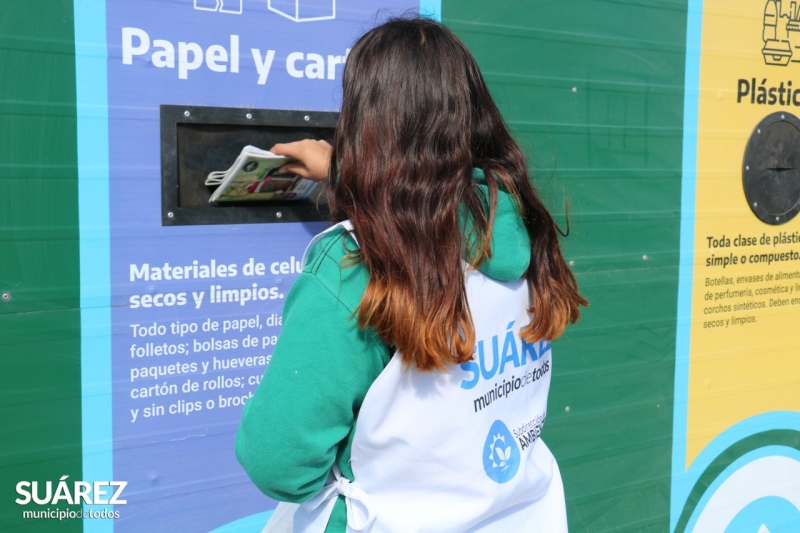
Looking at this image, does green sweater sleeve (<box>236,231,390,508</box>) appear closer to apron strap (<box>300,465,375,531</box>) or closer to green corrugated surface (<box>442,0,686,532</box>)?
apron strap (<box>300,465,375,531</box>)

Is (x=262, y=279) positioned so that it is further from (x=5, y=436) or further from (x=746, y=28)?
(x=746, y=28)

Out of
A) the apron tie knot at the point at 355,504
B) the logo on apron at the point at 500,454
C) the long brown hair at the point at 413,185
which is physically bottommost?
the apron tie knot at the point at 355,504

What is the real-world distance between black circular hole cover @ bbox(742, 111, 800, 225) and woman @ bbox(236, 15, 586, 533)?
1.80 m

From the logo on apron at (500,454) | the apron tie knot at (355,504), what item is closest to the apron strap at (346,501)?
the apron tie knot at (355,504)

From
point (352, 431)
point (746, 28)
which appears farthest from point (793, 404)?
point (352, 431)

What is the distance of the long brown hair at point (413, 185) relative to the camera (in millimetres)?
1272

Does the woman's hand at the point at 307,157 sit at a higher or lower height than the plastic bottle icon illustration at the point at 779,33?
lower

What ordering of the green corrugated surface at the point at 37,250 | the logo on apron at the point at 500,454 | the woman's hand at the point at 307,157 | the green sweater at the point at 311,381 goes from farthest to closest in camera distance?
the woman's hand at the point at 307,157 → the green corrugated surface at the point at 37,250 → the logo on apron at the point at 500,454 → the green sweater at the point at 311,381

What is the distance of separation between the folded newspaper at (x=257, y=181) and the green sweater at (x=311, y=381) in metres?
0.57

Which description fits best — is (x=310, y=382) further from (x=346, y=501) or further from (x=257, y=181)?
(x=257, y=181)

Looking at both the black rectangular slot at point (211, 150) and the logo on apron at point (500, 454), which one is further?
the black rectangular slot at point (211, 150)

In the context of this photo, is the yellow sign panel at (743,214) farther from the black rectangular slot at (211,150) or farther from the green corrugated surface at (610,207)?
the black rectangular slot at (211,150)

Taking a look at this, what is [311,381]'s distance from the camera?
1.25 m

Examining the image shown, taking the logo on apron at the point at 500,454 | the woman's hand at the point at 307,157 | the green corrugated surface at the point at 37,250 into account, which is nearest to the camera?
the logo on apron at the point at 500,454
